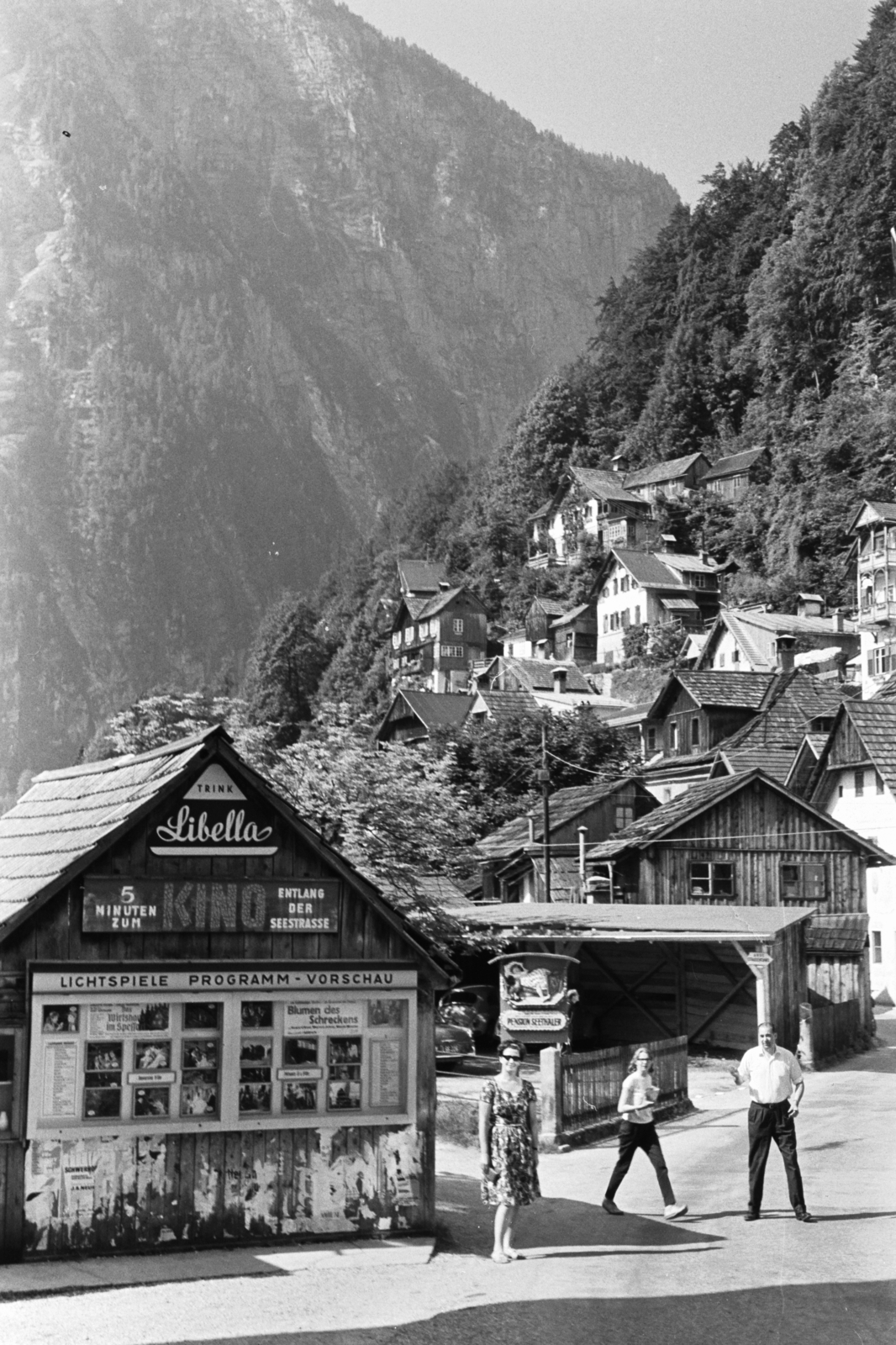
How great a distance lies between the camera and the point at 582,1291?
488 inches

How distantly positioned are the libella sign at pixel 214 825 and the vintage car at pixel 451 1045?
17151 mm

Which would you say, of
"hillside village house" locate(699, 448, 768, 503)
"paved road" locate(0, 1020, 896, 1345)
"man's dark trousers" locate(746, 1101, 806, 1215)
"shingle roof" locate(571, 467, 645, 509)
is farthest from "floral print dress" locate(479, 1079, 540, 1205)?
"shingle roof" locate(571, 467, 645, 509)

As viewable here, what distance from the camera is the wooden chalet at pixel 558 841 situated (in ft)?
162

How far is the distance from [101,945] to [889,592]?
80156mm

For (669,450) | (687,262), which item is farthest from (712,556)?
(687,262)

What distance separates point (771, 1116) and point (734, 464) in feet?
358

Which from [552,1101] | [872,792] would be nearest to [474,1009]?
[552,1101]

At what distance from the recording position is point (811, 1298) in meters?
12.2

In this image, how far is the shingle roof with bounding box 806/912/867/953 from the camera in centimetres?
3847

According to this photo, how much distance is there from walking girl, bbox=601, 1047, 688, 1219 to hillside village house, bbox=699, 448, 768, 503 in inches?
4162

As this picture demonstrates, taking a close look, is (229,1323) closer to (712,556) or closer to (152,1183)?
(152,1183)

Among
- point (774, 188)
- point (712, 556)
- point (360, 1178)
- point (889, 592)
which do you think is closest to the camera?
A: point (360, 1178)

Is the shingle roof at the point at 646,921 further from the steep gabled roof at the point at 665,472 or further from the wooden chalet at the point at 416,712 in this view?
the steep gabled roof at the point at 665,472

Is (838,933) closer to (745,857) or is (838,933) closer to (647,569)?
(745,857)
